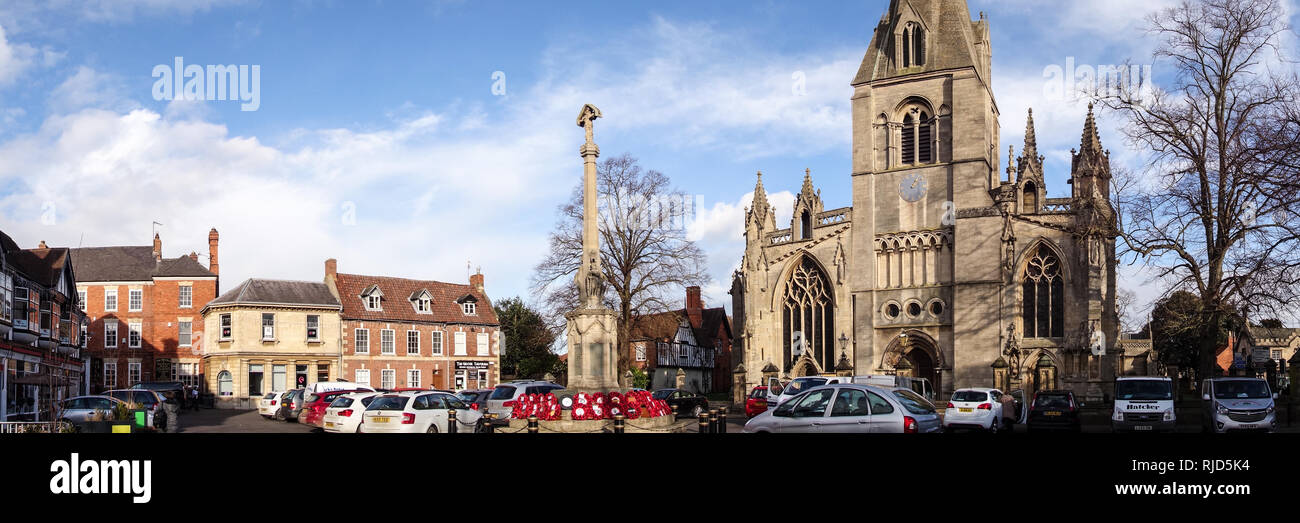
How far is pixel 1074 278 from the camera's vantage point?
4709 cm

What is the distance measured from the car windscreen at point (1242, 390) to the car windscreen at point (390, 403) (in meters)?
20.6

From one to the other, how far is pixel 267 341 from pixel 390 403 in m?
33.6

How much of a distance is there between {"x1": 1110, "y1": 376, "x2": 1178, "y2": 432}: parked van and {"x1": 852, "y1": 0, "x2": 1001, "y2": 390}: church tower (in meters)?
21.8

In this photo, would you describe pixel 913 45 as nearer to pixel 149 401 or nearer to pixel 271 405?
pixel 271 405

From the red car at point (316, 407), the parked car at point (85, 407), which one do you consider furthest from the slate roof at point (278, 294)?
the parked car at point (85, 407)

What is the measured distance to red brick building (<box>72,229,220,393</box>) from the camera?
57.9 meters

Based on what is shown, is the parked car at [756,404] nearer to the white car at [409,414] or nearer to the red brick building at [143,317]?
the white car at [409,414]

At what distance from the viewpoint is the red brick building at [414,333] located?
57.1 metres

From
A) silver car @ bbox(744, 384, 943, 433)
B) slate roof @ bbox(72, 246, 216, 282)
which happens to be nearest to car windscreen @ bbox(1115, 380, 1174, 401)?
silver car @ bbox(744, 384, 943, 433)

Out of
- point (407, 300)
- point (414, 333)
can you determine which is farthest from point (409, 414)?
point (407, 300)

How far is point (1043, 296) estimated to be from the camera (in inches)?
1898

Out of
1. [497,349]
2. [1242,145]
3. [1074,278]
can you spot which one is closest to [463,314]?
[497,349]
